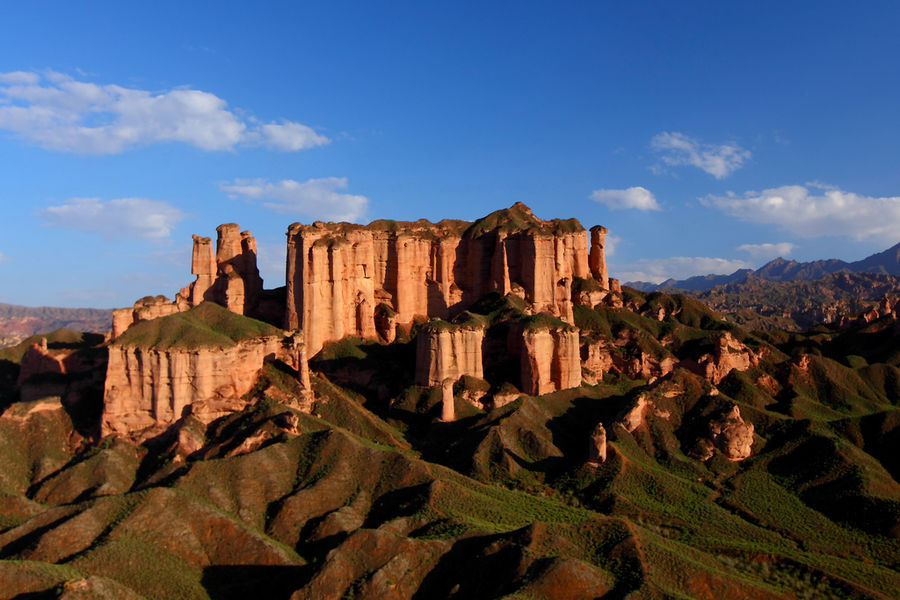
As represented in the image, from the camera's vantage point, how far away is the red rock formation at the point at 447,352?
195ft

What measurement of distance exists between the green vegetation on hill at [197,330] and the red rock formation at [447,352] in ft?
41.3

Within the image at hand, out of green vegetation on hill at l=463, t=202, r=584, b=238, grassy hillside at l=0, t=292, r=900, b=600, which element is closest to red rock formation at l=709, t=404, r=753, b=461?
grassy hillside at l=0, t=292, r=900, b=600

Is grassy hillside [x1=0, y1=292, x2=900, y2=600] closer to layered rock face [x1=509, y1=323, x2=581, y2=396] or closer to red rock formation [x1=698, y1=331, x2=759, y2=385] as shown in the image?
layered rock face [x1=509, y1=323, x2=581, y2=396]

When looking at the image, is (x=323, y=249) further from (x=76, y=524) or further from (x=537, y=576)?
(x=537, y=576)

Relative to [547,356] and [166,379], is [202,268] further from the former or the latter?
[547,356]

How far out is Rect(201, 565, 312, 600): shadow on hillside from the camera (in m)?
33.5

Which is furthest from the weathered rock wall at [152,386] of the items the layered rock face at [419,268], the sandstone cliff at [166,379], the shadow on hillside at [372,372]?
the layered rock face at [419,268]

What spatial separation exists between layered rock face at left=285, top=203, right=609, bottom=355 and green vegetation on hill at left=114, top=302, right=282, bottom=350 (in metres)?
6.40

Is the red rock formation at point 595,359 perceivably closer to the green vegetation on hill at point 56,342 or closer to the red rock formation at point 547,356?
the red rock formation at point 547,356

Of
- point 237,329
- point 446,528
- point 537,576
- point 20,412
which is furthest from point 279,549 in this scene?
point 20,412

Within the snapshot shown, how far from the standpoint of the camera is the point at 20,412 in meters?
54.1

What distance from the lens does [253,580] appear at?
35719 mm

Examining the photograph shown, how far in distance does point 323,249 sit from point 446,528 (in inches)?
1397

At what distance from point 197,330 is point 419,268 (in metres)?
24.9
